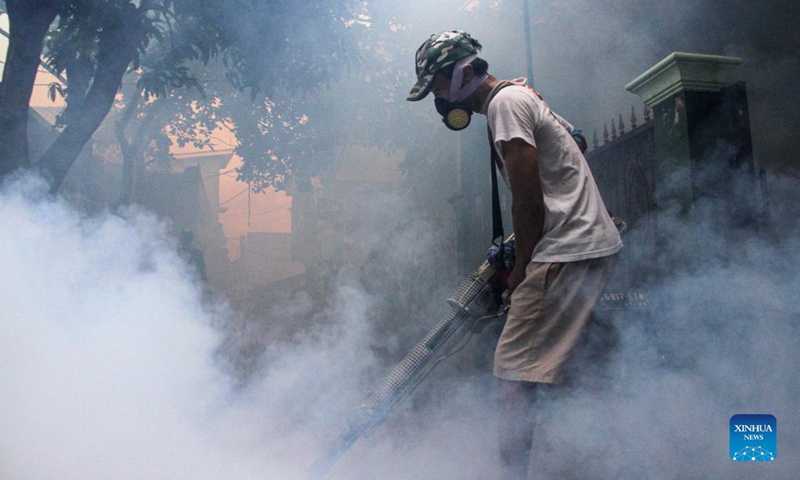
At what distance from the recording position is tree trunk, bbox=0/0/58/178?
391 cm

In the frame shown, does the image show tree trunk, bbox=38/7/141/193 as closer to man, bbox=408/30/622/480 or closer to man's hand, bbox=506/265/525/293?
man, bbox=408/30/622/480

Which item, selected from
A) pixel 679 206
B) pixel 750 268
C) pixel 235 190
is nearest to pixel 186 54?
pixel 679 206

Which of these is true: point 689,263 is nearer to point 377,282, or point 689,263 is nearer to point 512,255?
point 512,255

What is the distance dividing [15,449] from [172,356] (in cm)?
101

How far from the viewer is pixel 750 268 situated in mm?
2877

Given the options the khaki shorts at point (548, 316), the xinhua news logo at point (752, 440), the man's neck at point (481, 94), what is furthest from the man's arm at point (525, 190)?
the xinhua news logo at point (752, 440)

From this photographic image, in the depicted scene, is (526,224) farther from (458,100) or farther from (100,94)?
(100,94)

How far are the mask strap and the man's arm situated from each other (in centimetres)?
39

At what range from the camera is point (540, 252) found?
1.96 m

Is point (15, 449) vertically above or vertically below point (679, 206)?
below

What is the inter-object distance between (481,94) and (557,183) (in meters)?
0.49

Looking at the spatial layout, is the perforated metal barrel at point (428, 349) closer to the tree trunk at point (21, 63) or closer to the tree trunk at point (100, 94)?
the tree trunk at point (100, 94)

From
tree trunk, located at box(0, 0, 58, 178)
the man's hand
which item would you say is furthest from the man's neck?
tree trunk, located at box(0, 0, 58, 178)

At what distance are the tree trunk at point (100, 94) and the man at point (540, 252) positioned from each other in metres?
3.46
